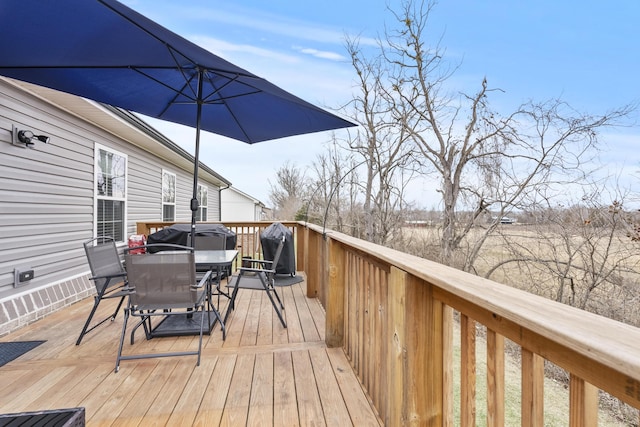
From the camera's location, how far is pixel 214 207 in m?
13.6

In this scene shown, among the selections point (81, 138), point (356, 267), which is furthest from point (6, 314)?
point (356, 267)

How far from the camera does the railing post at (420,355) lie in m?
1.28

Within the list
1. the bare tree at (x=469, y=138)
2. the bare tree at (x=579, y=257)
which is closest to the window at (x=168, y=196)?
the bare tree at (x=469, y=138)

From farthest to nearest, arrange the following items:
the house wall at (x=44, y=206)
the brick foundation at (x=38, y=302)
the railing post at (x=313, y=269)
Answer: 1. the railing post at (x=313, y=269)
2. the house wall at (x=44, y=206)
3. the brick foundation at (x=38, y=302)

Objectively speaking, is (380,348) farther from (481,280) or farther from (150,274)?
(150,274)

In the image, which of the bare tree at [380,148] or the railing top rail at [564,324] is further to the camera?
the bare tree at [380,148]

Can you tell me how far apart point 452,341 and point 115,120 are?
535 cm

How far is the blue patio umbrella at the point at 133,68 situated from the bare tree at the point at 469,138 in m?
5.09

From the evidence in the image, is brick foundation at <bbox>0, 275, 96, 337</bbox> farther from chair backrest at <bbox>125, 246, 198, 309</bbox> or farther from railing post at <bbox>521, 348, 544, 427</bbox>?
railing post at <bbox>521, 348, 544, 427</bbox>

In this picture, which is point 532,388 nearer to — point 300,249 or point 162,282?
point 162,282

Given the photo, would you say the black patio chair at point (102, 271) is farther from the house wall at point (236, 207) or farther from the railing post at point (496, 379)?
the house wall at point (236, 207)

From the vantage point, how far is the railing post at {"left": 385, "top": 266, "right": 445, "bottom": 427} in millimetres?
1279

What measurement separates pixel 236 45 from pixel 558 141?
821cm

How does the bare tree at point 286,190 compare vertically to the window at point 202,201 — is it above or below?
above
